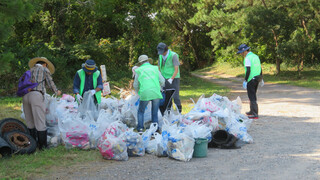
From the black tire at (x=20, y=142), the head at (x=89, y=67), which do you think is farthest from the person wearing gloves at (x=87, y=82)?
the black tire at (x=20, y=142)

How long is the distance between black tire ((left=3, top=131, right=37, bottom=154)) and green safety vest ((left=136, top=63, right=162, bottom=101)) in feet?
7.01

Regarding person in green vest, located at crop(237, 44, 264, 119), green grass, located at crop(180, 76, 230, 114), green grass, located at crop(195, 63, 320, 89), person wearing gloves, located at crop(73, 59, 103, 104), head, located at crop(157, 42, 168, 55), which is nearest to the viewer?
person wearing gloves, located at crop(73, 59, 103, 104)

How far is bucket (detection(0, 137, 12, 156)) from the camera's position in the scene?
5445 mm

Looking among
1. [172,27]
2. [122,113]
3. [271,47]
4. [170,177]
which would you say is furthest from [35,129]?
[172,27]

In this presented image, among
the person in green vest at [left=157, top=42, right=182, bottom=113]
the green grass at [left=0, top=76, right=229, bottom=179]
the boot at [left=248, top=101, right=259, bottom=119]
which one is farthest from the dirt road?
the person in green vest at [left=157, top=42, right=182, bottom=113]

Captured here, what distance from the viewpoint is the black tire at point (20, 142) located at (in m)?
5.75

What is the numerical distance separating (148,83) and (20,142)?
2.49 meters

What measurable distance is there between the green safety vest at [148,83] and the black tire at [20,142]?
7.01 ft

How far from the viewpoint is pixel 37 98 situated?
19.8 feet

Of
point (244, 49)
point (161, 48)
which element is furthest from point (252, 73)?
point (161, 48)

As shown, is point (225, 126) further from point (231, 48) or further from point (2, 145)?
point (231, 48)

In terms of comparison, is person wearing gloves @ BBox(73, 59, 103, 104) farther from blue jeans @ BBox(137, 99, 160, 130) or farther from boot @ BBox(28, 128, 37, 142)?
boot @ BBox(28, 128, 37, 142)

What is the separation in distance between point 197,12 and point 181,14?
1850 mm

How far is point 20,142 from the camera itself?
234 inches
